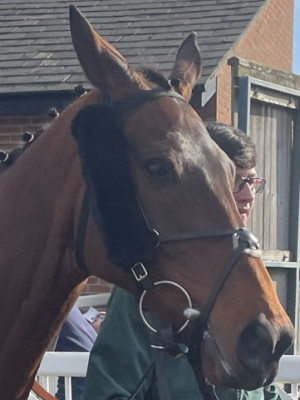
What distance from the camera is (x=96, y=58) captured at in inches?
105

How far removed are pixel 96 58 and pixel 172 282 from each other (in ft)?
2.28

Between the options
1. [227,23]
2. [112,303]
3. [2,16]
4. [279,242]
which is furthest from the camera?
[2,16]

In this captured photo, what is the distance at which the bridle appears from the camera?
8.05ft

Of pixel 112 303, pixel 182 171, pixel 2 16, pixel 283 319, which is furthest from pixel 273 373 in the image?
pixel 2 16

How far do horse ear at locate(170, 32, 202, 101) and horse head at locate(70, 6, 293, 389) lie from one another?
14cm

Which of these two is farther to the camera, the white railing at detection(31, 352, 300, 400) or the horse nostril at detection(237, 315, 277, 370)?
the white railing at detection(31, 352, 300, 400)

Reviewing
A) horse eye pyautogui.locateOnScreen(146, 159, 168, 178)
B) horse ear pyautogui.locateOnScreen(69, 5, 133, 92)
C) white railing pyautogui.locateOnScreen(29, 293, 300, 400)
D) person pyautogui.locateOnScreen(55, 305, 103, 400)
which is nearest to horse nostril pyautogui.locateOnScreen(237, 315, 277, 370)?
horse eye pyautogui.locateOnScreen(146, 159, 168, 178)

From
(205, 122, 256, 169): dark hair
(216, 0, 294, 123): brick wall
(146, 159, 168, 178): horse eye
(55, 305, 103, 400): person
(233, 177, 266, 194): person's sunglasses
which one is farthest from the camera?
(216, 0, 294, 123): brick wall

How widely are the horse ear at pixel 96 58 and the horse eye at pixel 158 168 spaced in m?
0.30

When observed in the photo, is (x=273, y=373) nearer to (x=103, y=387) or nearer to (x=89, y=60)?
(x=103, y=387)

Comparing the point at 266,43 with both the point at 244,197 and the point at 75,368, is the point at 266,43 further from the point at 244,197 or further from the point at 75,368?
the point at 244,197

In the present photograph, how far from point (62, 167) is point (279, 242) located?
4246 millimetres

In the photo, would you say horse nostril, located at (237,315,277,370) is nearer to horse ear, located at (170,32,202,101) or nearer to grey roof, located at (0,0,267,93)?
horse ear, located at (170,32,202,101)

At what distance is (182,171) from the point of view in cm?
255
